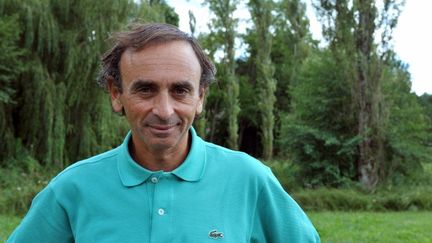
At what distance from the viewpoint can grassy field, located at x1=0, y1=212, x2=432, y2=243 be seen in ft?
32.1

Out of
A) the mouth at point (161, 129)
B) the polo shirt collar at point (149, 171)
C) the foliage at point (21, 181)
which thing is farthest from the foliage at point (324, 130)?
the mouth at point (161, 129)

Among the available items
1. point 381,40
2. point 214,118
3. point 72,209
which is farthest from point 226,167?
point 214,118

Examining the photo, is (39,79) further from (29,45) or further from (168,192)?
(168,192)

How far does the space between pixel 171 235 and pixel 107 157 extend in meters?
0.35

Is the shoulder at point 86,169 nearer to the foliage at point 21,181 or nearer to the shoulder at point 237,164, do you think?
the shoulder at point 237,164

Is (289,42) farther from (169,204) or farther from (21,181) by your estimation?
(169,204)

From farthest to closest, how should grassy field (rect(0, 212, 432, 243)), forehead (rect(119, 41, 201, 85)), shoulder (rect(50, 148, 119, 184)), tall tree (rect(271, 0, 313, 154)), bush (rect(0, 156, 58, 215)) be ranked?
tall tree (rect(271, 0, 313, 154))
bush (rect(0, 156, 58, 215))
grassy field (rect(0, 212, 432, 243))
shoulder (rect(50, 148, 119, 184))
forehead (rect(119, 41, 201, 85))

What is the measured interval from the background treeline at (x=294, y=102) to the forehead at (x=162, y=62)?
41.2ft

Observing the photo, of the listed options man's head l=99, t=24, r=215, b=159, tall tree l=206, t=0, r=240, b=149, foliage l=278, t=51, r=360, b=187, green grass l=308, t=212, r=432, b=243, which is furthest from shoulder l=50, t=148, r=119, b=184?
tall tree l=206, t=0, r=240, b=149

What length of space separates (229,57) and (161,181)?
32.6 metres

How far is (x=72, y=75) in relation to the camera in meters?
16.1

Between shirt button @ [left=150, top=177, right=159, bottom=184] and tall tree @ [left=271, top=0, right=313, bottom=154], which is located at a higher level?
tall tree @ [left=271, top=0, right=313, bottom=154]

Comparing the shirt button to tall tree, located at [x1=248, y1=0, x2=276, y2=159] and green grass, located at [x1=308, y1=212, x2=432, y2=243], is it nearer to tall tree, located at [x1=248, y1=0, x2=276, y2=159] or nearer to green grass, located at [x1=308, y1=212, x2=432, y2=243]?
green grass, located at [x1=308, y1=212, x2=432, y2=243]

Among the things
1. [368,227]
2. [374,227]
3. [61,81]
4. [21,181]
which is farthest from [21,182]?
[374,227]
